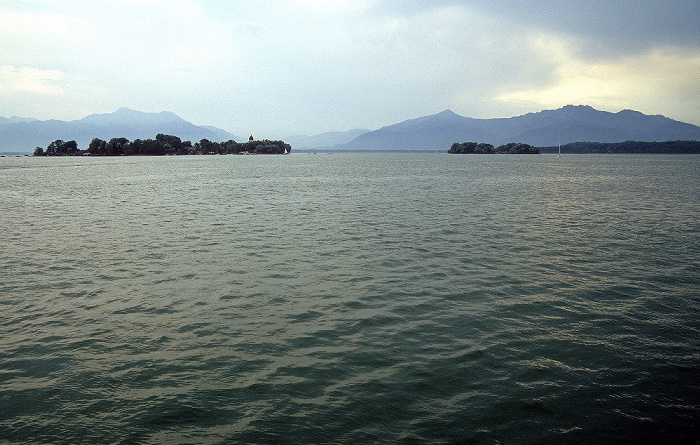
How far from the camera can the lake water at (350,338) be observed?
32.3 ft

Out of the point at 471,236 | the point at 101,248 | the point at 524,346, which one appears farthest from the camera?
the point at 471,236

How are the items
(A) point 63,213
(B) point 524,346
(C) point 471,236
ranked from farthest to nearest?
(A) point 63,213 < (C) point 471,236 < (B) point 524,346

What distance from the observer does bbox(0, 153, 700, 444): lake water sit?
9836 millimetres

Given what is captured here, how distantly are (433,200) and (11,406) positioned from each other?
153 ft

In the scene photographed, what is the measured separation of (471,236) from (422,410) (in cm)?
2133

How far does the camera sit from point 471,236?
30203mm

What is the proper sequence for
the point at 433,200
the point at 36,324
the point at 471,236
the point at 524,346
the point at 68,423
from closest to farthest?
the point at 68,423 → the point at 524,346 → the point at 36,324 → the point at 471,236 → the point at 433,200

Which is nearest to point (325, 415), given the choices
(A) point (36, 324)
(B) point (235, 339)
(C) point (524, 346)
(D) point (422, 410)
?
(D) point (422, 410)

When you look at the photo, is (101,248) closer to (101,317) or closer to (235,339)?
(101,317)

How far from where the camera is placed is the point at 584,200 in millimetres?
54000

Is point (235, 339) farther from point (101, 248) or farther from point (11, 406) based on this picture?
point (101, 248)

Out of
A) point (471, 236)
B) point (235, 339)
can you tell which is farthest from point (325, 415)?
A: point (471, 236)

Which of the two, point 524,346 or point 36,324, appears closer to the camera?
point 524,346

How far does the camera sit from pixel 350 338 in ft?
46.1
